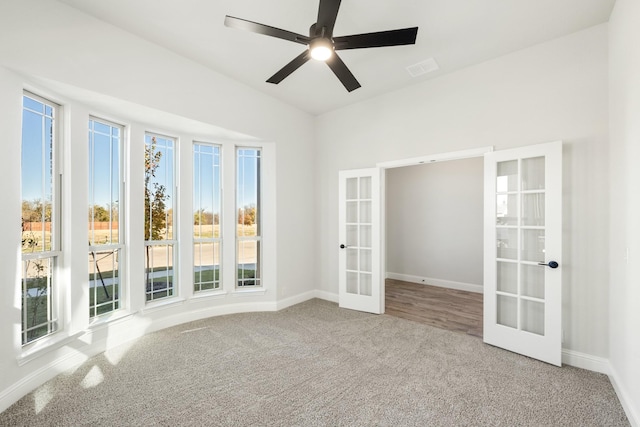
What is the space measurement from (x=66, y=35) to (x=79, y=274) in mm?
2173

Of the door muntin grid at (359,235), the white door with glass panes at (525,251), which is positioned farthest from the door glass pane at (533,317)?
the door muntin grid at (359,235)

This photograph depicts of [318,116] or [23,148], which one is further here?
[318,116]

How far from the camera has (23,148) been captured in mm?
2412

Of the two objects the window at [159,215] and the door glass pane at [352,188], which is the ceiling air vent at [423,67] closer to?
the door glass pane at [352,188]

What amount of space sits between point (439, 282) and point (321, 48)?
5.02m

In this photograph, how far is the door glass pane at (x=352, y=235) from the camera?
4379 millimetres

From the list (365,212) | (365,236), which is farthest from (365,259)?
(365,212)

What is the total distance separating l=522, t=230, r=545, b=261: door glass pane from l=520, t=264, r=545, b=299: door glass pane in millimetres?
100

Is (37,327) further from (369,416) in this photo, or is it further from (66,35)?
(369,416)

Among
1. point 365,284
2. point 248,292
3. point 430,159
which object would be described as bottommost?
point 248,292

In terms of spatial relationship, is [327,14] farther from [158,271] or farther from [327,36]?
[158,271]

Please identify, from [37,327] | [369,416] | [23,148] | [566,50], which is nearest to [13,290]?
[37,327]

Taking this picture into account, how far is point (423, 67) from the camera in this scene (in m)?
3.39

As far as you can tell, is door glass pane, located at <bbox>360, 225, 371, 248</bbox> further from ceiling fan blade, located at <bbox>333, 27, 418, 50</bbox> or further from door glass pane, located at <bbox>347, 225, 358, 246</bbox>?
ceiling fan blade, located at <bbox>333, 27, 418, 50</bbox>
